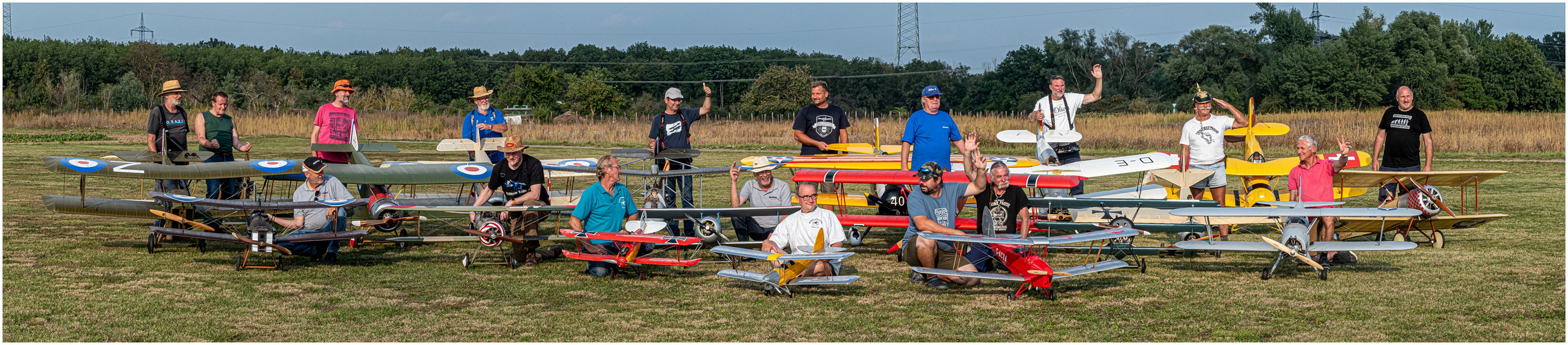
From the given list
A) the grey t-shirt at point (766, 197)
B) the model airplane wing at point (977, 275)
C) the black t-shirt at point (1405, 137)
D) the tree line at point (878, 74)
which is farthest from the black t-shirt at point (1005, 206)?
the tree line at point (878, 74)

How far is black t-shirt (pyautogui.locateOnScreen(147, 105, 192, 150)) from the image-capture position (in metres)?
8.98

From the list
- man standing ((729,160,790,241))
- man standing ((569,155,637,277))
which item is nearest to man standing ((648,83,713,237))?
man standing ((729,160,790,241))

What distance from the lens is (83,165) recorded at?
8.23 meters

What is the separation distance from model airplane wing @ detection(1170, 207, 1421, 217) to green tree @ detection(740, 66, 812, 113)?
50.9m

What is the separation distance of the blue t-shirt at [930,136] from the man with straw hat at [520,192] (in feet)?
9.92

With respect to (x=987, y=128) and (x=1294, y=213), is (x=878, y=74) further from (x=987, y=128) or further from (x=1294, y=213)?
(x=1294, y=213)

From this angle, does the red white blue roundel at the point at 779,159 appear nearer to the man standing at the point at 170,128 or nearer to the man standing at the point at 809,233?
the man standing at the point at 809,233

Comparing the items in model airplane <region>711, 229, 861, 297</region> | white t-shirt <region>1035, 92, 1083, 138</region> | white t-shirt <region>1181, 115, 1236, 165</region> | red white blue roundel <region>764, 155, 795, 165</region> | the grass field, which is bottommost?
the grass field

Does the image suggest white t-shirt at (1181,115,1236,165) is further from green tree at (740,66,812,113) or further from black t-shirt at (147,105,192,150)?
green tree at (740,66,812,113)

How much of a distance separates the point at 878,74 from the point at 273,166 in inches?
2772

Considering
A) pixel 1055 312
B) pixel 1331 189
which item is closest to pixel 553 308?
pixel 1055 312

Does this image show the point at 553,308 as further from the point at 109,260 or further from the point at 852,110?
the point at 852,110

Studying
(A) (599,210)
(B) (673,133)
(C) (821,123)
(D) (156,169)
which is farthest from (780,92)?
(A) (599,210)

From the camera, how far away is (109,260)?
7715mm
